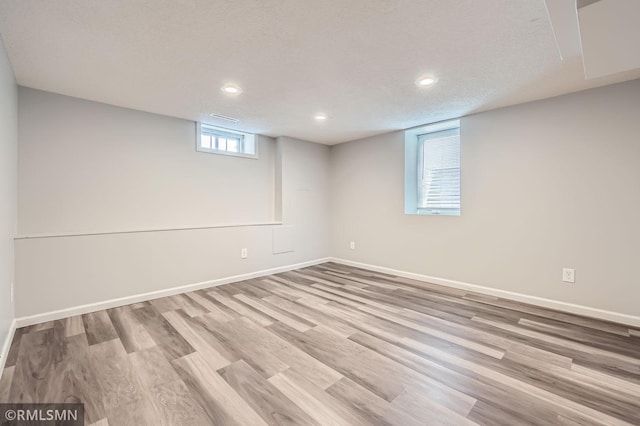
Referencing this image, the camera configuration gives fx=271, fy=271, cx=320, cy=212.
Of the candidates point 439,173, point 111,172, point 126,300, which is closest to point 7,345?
point 126,300

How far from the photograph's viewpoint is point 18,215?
103 inches

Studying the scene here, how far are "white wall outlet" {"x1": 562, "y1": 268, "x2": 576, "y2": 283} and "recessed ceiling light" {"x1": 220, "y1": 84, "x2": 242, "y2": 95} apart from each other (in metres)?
3.81

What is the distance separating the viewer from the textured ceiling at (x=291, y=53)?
1.61m

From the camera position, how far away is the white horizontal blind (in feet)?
12.5

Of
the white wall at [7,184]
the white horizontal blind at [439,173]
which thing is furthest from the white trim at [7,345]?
the white horizontal blind at [439,173]

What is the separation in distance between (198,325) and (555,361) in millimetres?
2841

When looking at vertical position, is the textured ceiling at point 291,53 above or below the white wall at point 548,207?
above

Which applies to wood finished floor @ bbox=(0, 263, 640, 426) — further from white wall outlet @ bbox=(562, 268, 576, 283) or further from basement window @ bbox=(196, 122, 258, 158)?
basement window @ bbox=(196, 122, 258, 158)

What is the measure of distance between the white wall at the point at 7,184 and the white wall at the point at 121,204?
0.23 m

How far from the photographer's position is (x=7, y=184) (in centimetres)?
212

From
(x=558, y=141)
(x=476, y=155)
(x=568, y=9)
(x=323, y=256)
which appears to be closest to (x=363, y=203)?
(x=323, y=256)

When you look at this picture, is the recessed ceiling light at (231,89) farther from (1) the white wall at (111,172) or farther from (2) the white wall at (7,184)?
(2) the white wall at (7,184)

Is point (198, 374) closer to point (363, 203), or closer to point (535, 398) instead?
point (535, 398)

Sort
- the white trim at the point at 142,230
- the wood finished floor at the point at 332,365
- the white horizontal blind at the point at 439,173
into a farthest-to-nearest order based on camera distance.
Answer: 1. the white horizontal blind at the point at 439,173
2. the white trim at the point at 142,230
3. the wood finished floor at the point at 332,365
